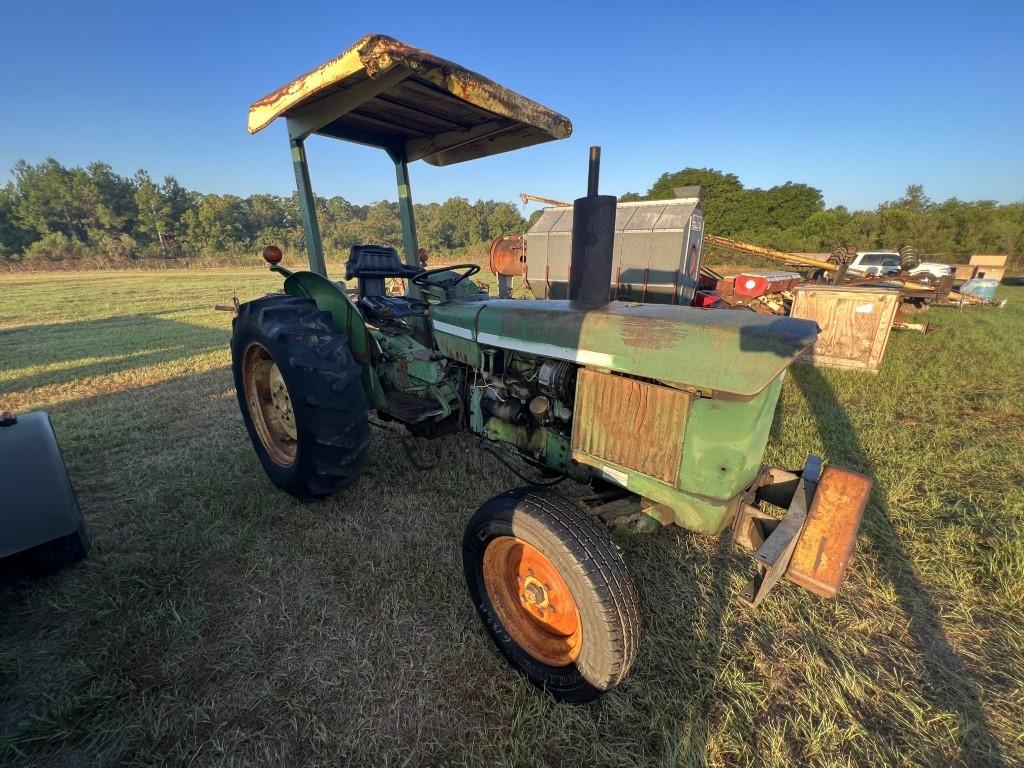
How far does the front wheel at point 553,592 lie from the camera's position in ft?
4.41

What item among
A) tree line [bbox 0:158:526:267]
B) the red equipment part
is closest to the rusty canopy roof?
the red equipment part

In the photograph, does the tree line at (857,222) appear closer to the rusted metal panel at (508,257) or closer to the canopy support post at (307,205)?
the rusted metal panel at (508,257)

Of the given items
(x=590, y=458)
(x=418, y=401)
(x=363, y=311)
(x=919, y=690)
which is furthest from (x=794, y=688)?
(x=363, y=311)

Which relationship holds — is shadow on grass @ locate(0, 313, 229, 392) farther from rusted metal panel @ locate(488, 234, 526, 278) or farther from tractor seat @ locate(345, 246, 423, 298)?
rusted metal panel @ locate(488, 234, 526, 278)

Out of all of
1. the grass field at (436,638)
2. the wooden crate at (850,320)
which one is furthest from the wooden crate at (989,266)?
the grass field at (436,638)

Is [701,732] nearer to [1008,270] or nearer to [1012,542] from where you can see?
[1012,542]

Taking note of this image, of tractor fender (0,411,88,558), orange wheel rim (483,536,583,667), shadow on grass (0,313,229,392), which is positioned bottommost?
shadow on grass (0,313,229,392)

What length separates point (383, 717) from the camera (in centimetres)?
143

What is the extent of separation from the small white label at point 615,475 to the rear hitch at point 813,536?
1.37 feet

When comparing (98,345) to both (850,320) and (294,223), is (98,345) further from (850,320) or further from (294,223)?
(294,223)

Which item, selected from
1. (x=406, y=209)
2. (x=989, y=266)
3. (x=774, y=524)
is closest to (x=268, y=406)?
(x=406, y=209)

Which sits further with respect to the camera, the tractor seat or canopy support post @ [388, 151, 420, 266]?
canopy support post @ [388, 151, 420, 266]

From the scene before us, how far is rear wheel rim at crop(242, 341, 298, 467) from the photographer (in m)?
2.67

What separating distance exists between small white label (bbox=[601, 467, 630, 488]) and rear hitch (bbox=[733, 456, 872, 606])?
16.4 inches
